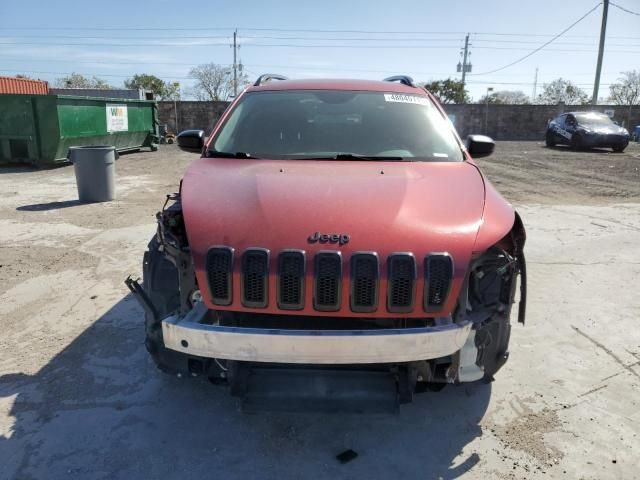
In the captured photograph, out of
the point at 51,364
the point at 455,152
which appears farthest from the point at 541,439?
the point at 51,364

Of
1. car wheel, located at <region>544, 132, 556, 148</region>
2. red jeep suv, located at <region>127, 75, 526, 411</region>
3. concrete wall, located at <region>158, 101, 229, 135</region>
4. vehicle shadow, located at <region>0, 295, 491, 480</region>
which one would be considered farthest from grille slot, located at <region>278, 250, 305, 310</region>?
concrete wall, located at <region>158, 101, 229, 135</region>

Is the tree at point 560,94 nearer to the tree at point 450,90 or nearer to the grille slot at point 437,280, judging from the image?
the tree at point 450,90

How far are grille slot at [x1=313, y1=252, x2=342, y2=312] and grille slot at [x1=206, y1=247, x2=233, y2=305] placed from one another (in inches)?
15.3

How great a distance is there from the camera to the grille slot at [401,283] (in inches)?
88.7

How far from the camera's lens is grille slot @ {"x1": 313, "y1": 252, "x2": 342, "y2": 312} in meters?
2.25

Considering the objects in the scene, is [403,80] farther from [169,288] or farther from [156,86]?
[156,86]

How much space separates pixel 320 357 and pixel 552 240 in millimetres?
5386

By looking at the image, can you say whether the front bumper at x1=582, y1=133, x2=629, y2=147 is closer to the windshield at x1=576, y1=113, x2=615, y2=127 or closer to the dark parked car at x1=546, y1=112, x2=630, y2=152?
the dark parked car at x1=546, y1=112, x2=630, y2=152

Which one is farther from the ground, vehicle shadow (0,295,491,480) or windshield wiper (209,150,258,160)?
windshield wiper (209,150,258,160)

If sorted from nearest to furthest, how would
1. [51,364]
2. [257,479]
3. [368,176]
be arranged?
[257,479]
[368,176]
[51,364]

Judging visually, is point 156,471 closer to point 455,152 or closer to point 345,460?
point 345,460

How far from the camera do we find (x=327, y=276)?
7.39 feet

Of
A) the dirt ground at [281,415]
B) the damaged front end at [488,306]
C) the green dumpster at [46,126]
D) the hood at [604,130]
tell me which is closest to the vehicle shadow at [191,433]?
the dirt ground at [281,415]

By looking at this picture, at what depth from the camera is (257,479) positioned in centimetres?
241
